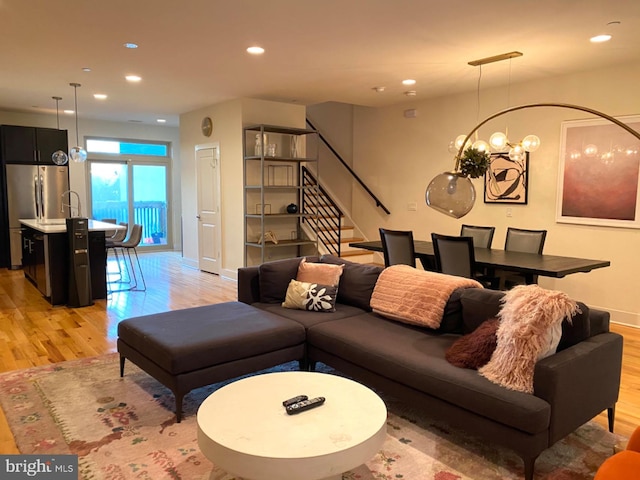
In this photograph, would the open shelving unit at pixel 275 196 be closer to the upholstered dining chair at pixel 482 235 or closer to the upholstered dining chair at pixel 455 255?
the upholstered dining chair at pixel 482 235

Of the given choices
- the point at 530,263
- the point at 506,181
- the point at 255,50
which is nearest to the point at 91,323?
the point at 255,50

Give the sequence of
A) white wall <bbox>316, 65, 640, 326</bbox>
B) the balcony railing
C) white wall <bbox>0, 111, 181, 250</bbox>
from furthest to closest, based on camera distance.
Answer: the balcony railing
white wall <bbox>0, 111, 181, 250</bbox>
white wall <bbox>316, 65, 640, 326</bbox>

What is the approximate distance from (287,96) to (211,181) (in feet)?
6.26

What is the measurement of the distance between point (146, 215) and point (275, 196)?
4400 millimetres

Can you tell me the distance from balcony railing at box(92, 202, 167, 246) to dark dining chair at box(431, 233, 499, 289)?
23.0 feet

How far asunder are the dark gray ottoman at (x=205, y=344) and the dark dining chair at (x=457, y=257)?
6.08 feet

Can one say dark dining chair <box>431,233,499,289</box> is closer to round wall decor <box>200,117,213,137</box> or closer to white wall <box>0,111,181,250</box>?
round wall decor <box>200,117,213,137</box>

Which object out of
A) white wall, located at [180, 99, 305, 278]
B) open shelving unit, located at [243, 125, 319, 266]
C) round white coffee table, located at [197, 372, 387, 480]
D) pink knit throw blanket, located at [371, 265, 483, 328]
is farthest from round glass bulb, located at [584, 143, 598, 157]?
round white coffee table, located at [197, 372, 387, 480]

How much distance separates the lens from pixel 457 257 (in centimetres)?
442

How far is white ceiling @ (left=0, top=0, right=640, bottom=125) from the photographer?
11.1 ft

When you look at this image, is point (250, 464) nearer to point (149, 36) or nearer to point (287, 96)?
point (149, 36)

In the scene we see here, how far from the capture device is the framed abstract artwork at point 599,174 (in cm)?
487

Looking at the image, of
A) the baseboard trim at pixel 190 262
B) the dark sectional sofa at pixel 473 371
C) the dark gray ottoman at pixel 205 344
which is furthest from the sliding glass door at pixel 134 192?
the dark sectional sofa at pixel 473 371

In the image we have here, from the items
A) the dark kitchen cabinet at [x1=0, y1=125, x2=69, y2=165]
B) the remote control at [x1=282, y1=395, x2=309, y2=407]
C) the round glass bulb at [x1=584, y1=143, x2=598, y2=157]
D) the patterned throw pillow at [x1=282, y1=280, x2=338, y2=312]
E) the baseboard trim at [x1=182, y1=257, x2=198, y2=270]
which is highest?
the dark kitchen cabinet at [x1=0, y1=125, x2=69, y2=165]
